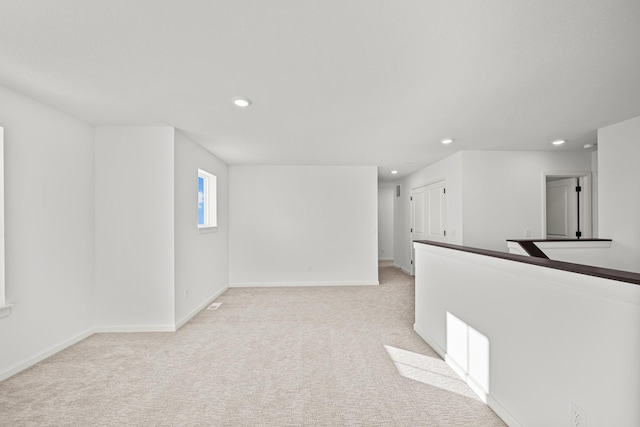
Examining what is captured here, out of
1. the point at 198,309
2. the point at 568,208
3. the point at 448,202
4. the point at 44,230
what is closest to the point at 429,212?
the point at 448,202

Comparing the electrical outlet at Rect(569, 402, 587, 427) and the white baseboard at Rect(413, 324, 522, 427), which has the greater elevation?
the electrical outlet at Rect(569, 402, 587, 427)

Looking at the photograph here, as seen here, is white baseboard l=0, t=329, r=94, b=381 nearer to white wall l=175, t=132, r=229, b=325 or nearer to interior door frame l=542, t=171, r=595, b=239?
white wall l=175, t=132, r=229, b=325

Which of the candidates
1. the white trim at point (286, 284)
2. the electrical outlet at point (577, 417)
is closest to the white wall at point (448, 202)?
the white trim at point (286, 284)

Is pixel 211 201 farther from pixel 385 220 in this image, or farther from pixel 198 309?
pixel 385 220

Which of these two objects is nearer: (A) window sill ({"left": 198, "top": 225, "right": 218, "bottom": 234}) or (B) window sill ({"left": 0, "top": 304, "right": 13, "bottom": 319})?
(B) window sill ({"left": 0, "top": 304, "right": 13, "bottom": 319})

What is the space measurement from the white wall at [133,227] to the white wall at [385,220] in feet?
23.6

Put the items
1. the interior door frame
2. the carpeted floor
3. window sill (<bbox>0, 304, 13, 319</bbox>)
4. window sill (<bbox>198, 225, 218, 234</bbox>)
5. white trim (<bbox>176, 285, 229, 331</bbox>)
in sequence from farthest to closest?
the interior door frame → window sill (<bbox>198, 225, 218, 234</bbox>) → white trim (<bbox>176, 285, 229, 331</bbox>) → window sill (<bbox>0, 304, 13, 319</bbox>) → the carpeted floor

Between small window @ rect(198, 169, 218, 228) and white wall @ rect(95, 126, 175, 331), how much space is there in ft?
5.21

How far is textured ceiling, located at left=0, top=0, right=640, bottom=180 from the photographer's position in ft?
5.04

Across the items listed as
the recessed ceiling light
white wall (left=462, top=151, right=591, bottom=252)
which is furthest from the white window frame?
white wall (left=462, top=151, right=591, bottom=252)

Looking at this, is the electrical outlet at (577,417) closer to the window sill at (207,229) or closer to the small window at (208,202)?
the window sill at (207,229)

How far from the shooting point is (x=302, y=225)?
19.4 ft

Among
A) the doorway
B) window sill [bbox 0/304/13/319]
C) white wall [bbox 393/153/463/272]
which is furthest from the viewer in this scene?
the doorway

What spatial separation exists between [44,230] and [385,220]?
8.35 metres
